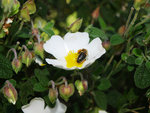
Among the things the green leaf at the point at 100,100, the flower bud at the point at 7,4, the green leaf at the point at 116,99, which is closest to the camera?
the flower bud at the point at 7,4

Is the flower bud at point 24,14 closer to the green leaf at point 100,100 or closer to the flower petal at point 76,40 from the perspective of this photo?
the flower petal at point 76,40

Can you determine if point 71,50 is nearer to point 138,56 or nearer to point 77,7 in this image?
point 138,56

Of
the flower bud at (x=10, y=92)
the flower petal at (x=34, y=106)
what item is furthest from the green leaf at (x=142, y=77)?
the flower bud at (x=10, y=92)

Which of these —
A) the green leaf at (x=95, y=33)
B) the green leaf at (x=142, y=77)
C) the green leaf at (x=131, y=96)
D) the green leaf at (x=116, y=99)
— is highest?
the green leaf at (x=95, y=33)

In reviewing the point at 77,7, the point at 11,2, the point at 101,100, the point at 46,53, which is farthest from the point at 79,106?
the point at 77,7

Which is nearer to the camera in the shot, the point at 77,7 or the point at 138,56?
the point at 138,56

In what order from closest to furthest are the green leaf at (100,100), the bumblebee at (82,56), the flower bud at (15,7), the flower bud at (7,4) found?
the flower bud at (7,4) < the flower bud at (15,7) < the bumblebee at (82,56) < the green leaf at (100,100)

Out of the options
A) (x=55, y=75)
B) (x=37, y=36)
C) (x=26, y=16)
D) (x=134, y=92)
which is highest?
(x=26, y=16)

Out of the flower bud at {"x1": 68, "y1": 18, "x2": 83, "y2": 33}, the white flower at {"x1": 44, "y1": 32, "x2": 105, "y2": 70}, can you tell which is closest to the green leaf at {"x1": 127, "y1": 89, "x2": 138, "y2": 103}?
the white flower at {"x1": 44, "y1": 32, "x2": 105, "y2": 70}
